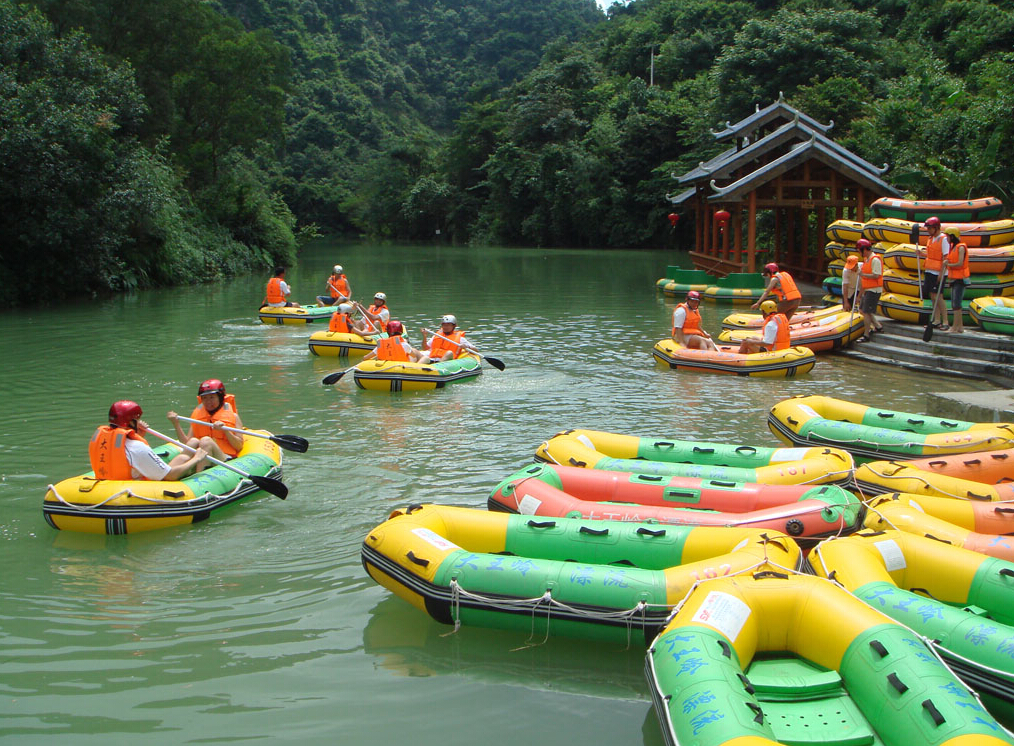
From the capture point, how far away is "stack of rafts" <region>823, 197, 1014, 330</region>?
586 inches

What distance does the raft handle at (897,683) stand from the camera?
165 inches

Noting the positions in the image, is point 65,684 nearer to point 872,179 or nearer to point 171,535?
point 171,535

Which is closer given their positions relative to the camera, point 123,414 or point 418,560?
point 418,560

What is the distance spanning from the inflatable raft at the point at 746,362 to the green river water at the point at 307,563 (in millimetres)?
192

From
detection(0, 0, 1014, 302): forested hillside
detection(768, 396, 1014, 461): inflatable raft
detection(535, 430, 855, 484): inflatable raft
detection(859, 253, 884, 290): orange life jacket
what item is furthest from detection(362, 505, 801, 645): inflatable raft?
detection(0, 0, 1014, 302): forested hillside

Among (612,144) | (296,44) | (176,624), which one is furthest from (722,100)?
(296,44)

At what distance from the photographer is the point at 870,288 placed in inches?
618

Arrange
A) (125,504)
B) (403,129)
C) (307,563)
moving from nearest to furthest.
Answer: (307,563), (125,504), (403,129)

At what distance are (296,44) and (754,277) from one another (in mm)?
71311

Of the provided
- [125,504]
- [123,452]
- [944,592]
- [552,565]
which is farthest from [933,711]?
[123,452]

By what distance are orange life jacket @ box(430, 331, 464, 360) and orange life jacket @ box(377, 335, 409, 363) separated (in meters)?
0.77

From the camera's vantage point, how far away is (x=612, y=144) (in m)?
51.0

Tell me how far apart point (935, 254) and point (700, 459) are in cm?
809

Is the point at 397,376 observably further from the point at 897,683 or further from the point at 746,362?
the point at 897,683
